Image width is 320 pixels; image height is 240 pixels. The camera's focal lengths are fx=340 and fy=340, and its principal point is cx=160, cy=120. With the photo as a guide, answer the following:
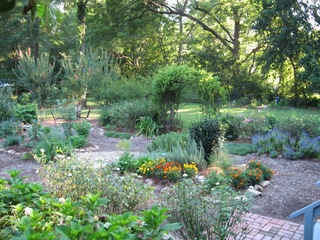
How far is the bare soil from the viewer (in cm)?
453

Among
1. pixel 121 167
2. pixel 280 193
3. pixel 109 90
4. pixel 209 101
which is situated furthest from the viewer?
pixel 109 90

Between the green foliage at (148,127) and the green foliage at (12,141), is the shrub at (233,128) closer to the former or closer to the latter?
the green foliage at (148,127)

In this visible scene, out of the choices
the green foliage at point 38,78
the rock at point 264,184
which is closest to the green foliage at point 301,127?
the rock at point 264,184

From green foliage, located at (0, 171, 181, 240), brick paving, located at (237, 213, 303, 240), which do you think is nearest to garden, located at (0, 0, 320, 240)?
green foliage, located at (0, 171, 181, 240)

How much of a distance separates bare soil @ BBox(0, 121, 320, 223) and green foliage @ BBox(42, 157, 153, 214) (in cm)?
41

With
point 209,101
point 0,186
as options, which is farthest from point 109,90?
point 0,186

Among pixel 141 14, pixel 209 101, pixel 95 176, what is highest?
pixel 141 14

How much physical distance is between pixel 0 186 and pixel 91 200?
3.29 feet

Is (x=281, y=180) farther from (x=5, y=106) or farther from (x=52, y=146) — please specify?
(x=5, y=106)

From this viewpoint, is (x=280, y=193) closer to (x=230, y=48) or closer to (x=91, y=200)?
(x=91, y=200)

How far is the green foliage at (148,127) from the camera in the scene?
34.6 ft

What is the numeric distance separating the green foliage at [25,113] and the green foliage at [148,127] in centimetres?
369

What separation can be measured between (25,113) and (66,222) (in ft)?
33.3

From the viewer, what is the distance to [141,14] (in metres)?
22.7
